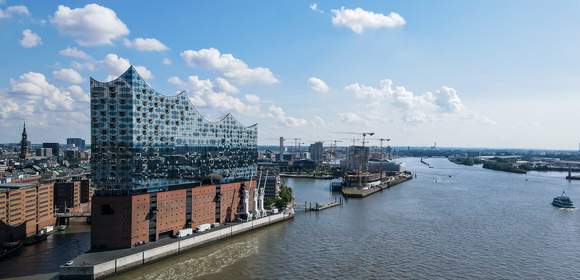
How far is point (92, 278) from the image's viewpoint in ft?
111

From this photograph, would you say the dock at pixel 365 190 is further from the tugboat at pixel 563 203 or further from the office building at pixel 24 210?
the office building at pixel 24 210

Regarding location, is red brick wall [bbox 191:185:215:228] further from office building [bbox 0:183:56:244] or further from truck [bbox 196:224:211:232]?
office building [bbox 0:183:56:244]

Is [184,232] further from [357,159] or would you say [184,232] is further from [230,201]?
[357,159]

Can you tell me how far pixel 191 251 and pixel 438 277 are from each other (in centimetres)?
2215

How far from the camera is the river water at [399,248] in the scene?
118ft

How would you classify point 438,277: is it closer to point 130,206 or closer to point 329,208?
point 130,206

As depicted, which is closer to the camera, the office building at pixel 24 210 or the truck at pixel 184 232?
the office building at pixel 24 210

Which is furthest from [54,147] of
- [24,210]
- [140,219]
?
[140,219]

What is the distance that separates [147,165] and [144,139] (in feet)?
8.18

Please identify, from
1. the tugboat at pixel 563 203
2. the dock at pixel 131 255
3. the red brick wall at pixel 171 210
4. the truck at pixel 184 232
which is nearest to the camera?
Result: the dock at pixel 131 255

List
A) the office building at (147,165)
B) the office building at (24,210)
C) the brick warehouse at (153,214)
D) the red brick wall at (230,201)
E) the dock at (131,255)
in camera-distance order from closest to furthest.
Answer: the dock at (131,255)
the brick warehouse at (153,214)
the office building at (147,165)
the office building at (24,210)
the red brick wall at (230,201)

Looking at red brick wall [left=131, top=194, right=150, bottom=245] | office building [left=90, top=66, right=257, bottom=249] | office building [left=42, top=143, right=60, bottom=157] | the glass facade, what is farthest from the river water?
office building [left=42, top=143, right=60, bottom=157]

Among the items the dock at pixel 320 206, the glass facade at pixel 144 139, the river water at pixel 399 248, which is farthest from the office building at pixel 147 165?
the dock at pixel 320 206

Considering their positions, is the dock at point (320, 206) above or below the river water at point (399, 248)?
above
